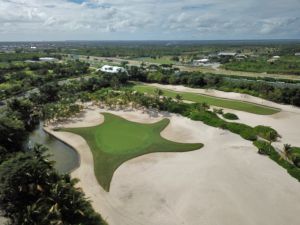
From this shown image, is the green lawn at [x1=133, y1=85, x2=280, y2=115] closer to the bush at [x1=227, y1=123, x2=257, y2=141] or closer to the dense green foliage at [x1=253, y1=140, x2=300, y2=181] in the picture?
the bush at [x1=227, y1=123, x2=257, y2=141]

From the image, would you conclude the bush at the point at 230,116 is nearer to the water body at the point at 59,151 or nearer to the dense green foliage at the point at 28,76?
the water body at the point at 59,151

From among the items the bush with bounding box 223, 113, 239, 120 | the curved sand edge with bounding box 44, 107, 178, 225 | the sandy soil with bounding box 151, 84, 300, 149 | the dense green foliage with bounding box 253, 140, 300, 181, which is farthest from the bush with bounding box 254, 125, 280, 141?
the curved sand edge with bounding box 44, 107, 178, 225

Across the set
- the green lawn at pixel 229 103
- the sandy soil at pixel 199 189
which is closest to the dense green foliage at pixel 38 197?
the sandy soil at pixel 199 189

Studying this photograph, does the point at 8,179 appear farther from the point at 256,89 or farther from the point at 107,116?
the point at 256,89

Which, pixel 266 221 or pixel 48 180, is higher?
pixel 48 180

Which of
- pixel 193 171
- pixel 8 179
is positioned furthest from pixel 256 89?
pixel 8 179

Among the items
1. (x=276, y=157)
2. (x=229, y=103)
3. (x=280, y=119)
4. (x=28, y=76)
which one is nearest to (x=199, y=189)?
(x=276, y=157)

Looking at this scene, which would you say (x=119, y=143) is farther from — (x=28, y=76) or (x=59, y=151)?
(x=28, y=76)
